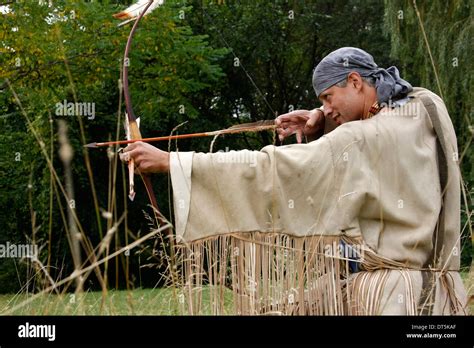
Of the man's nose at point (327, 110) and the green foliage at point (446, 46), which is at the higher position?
the green foliage at point (446, 46)

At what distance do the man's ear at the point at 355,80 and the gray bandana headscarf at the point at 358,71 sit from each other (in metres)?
0.01

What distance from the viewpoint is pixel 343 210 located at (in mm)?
2641

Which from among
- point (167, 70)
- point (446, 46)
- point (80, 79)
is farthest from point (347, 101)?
point (167, 70)

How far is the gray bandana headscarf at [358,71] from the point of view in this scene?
9.34 ft

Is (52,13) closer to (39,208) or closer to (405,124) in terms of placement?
(39,208)

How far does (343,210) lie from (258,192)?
0.92ft

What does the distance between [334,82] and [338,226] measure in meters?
0.54

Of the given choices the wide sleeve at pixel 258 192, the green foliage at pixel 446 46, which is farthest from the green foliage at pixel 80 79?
the wide sleeve at pixel 258 192

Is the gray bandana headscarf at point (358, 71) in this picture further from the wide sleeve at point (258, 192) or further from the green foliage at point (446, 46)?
the green foliage at point (446, 46)

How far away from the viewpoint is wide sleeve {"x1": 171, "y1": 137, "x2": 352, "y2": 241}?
263cm

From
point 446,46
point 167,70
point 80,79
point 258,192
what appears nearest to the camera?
point 258,192

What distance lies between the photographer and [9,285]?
49.2 ft

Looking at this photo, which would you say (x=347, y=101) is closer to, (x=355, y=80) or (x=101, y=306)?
(x=355, y=80)

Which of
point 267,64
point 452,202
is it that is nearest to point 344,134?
point 452,202
